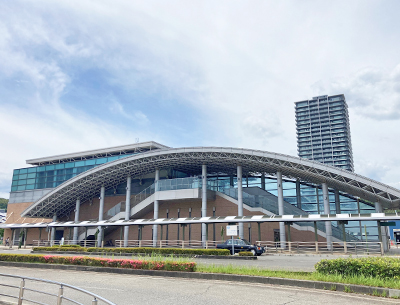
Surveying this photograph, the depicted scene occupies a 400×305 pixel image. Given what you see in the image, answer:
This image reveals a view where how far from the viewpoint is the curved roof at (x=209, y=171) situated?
34375 millimetres

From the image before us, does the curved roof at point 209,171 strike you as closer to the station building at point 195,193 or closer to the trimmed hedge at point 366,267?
the station building at point 195,193

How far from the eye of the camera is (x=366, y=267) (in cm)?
1166

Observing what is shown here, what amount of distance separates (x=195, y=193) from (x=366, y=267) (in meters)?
31.7

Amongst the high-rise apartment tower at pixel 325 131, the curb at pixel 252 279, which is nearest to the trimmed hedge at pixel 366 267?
the curb at pixel 252 279

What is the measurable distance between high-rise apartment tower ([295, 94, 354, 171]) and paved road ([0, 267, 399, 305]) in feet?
545

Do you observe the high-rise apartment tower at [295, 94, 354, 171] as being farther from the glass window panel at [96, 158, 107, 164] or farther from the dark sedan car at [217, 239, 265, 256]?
the dark sedan car at [217, 239, 265, 256]

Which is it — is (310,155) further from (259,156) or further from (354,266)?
(354,266)

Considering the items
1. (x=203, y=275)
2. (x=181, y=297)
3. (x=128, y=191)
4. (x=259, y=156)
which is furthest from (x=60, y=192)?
(x=181, y=297)

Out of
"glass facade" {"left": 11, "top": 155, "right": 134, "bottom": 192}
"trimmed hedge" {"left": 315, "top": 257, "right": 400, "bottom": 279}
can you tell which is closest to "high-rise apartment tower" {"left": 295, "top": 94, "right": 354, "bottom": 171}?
"glass facade" {"left": 11, "top": 155, "right": 134, "bottom": 192}

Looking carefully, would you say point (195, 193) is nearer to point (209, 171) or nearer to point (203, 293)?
point (209, 171)

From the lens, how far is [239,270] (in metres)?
14.8

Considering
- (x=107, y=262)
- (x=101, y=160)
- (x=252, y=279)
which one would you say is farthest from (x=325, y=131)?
(x=252, y=279)

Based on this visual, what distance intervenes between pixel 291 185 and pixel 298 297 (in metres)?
40.5

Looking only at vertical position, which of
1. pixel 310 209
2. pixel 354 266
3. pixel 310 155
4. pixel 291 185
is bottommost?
pixel 354 266
